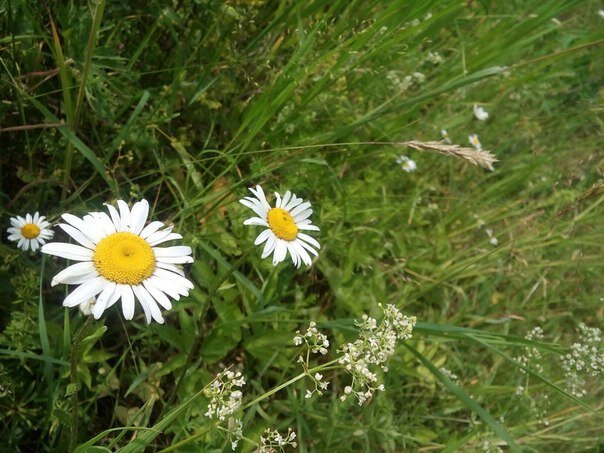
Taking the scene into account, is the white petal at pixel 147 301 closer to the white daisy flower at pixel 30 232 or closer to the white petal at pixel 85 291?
the white petal at pixel 85 291

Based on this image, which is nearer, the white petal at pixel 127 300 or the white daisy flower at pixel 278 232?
the white petal at pixel 127 300

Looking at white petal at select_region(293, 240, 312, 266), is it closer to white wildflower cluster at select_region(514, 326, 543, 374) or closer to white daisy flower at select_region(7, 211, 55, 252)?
white daisy flower at select_region(7, 211, 55, 252)


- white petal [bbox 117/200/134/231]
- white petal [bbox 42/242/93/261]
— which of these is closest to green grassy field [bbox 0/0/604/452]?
white petal [bbox 42/242/93/261]

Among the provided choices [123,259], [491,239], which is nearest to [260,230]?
[123,259]

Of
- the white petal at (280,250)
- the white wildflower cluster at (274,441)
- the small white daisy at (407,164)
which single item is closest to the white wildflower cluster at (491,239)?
the small white daisy at (407,164)

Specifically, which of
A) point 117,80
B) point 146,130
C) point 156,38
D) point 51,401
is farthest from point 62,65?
point 51,401

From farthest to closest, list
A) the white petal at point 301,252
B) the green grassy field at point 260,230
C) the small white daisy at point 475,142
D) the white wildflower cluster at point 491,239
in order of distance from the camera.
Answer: the small white daisy at point 475,142 < the white wildflower cluster at point 491,239 < the green grassy field at point 260,230 < the white petal at point 301,252

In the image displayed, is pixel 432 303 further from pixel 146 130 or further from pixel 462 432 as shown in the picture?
pixel 146 130
